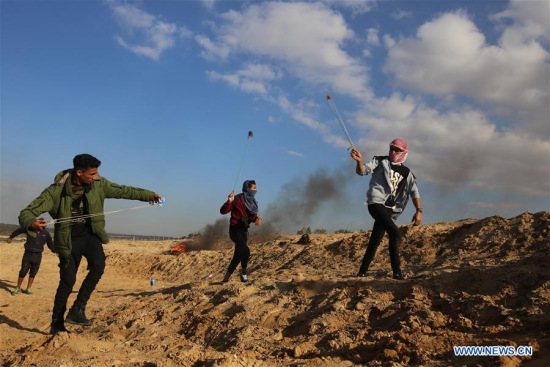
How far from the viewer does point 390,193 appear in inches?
251

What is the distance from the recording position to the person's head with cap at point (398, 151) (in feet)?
21.1

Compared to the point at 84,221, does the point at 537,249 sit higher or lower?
higher

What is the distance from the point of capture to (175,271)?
53.8ft

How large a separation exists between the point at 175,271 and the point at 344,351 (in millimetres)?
13220

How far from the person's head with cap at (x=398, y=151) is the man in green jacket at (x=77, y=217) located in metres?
3.67

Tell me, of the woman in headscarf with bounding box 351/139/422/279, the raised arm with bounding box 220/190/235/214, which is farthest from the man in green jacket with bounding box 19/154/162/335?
the woman in headscarf with bounding box 351/139/422/279

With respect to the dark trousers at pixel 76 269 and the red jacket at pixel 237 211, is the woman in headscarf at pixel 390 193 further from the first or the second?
the dark trousers at pixel 76 269

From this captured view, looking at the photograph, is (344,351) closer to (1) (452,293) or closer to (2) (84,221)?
(1) (452,293)

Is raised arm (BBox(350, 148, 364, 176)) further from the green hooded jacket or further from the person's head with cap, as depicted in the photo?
the green hooded jacket

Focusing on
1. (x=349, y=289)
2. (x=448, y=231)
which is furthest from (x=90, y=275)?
(x=448, y=231)

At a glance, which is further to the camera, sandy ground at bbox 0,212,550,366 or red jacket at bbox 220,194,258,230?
red jacket at bbox 220,194,258,230

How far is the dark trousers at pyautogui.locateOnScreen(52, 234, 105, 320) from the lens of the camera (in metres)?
5.57

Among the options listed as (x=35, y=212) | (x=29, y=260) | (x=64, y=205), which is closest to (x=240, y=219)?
(x=64, y=205)

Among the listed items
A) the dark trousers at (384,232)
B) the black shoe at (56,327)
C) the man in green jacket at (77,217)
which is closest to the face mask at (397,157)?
the dark trousers at (384,232)
